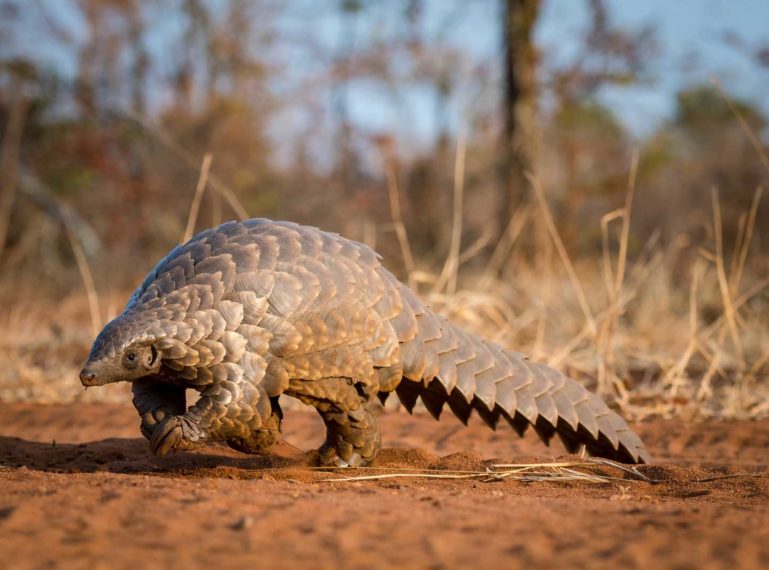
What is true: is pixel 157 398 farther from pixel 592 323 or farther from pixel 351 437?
pixel 592 323

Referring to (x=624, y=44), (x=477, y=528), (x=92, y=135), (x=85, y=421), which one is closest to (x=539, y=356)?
(x=85, y=421)

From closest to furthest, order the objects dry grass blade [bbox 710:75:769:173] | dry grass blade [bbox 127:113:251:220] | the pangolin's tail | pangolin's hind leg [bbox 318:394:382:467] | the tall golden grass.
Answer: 1. pangolin's hind leg [bbox 318:394:382:467]
2. the pangolin's tail
3. dry grass blade [bbox 710:75:769:173]
4. dry grass blade [bbox 127:113:251:220]
5. the tall golden grass

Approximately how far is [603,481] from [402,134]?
63.9 feet

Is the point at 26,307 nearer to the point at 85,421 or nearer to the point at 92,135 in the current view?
the point at 85,421

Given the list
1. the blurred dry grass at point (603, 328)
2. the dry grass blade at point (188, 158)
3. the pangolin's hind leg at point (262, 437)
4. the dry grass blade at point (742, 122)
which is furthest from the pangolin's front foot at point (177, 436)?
the dry grass blade at point (742, 122)

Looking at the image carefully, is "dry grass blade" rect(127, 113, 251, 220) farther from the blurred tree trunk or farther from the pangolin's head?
the blurred tree trunk

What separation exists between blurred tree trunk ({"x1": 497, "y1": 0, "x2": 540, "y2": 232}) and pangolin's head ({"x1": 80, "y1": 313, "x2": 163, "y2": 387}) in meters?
8.44

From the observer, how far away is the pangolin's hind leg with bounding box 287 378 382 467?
344cm

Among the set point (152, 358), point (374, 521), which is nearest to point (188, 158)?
point (152, 358)

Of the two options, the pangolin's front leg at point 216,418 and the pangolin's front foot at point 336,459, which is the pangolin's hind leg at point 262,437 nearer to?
the pangolin's front leg at point 216,418

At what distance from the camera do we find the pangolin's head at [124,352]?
323cm

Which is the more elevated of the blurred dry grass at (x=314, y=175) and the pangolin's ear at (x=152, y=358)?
the blurred dry grass at (x=314, y=175)

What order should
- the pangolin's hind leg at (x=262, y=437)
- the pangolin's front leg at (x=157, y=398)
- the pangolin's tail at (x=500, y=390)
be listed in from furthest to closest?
the pangolin's tail at (x=500, y=390) < the pangolin's front leg at (x=157, y=398) < the pangolin's hind leg at (x=262, y=437)

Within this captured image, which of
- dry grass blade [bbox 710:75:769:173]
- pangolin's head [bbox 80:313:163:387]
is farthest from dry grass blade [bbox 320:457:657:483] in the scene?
dry grass blade [bbox 710:75:769:173]
